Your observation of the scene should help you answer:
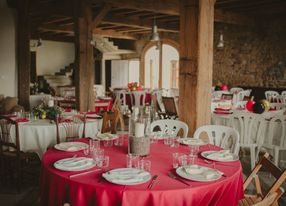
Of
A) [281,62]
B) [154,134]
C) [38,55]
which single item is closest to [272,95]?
[281,62]

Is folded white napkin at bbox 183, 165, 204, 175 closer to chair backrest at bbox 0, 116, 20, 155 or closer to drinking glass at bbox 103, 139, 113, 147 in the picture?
drinking glass at bbox 103, 139, 113, 147

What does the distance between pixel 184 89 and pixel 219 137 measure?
68cm

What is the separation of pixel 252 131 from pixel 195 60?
1700mm

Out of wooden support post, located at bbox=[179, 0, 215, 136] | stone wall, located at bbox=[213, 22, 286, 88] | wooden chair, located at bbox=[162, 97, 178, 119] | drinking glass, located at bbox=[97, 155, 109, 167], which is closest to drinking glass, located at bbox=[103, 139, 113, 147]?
drinking glass, located at bbox=[97, 155, 109, 167]

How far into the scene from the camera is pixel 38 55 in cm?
1644

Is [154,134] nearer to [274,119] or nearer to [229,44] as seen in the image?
[274,119]

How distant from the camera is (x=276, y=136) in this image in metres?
4.78

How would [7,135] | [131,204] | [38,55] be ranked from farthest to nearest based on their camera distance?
[38,55] < [7,135] < [131,204]

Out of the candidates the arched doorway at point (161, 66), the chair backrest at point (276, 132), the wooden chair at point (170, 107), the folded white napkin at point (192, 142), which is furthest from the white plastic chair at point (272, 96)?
the folded white napkin at point (192, 142)

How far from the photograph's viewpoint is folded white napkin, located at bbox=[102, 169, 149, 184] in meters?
2.13

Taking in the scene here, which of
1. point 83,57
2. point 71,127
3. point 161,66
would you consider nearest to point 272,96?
point 161,66

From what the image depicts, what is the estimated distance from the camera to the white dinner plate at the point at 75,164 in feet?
7.69

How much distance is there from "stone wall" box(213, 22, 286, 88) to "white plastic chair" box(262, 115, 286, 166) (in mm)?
6189

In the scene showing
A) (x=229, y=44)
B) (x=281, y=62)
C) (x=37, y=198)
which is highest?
(x=229, y=44)
